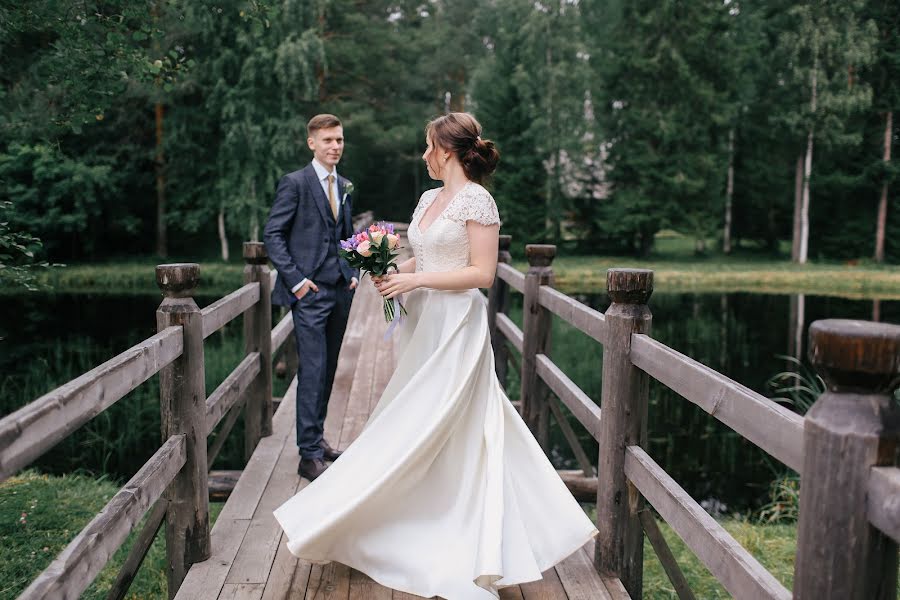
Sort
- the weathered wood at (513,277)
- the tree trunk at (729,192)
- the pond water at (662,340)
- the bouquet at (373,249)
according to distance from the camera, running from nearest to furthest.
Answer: the bouquet at (373,249) < the weathered wood at (513,277) < the pond water at (662,340) < the tree trunk at (729,192)

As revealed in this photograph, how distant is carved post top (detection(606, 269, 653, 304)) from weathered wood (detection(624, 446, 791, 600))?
1.89ft

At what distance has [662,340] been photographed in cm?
1432

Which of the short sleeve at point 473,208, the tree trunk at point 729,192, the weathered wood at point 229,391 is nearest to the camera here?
the short sleeve at point 473,208

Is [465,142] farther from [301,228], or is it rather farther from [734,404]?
[734,404]

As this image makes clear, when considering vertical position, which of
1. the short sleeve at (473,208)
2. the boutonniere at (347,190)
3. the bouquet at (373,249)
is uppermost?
the boutonniere at (347,190)

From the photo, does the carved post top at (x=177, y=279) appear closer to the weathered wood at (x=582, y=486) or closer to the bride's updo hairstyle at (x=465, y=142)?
the bride's updo hairstyle at (x=465, y=142)

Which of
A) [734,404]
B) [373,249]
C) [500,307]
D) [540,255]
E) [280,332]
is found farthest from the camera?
[500,307]

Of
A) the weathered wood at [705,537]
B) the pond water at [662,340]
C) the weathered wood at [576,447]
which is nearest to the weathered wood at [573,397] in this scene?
the weathered wood at [576,447]

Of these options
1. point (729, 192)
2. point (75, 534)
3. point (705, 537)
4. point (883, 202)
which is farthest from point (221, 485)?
point (729, 192)

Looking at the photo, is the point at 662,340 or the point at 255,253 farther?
the point at 662,340

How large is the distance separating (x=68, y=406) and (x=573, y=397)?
103 inches

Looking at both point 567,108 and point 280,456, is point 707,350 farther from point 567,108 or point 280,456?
point 567,108

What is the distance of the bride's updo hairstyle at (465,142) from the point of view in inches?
133

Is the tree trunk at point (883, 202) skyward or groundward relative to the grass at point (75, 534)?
skyward
